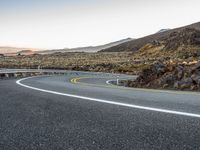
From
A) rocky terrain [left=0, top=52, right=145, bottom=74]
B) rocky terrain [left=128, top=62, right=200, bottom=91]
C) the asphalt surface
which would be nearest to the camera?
the asphalt surface

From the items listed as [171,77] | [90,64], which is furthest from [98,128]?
[90,64]

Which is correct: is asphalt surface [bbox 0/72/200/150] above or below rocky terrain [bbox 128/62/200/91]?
above

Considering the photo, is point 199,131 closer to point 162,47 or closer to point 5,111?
point 5,111

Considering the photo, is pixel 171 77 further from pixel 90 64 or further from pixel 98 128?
pixel 90 64

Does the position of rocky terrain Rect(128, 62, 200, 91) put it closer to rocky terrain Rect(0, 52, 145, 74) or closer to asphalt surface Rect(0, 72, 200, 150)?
asphalt surface Rect(0, 72, 200, 150)

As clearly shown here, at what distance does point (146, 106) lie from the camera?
671 cm

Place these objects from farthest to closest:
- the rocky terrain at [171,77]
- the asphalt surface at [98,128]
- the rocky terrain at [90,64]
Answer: the rocky terrain at [90,64] → the rocky terrain at [171,77] → the asphalt surface at [98,128]

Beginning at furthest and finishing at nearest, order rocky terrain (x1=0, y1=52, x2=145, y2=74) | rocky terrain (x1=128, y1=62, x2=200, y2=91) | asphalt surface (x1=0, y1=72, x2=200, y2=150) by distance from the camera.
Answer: rocky terrain (x1=0, y1=52, x2=145, y2=74)
rocky terrain (x1=128, y1=62, x2=200, y2=91)
asphalt surface (x1=0, y1=72, x2=200, y2=150)

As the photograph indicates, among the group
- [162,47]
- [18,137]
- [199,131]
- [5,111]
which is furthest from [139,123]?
[162,47]

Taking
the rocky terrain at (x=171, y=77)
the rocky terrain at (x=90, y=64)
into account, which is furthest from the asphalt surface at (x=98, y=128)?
the rocky terrain at (x=90, y=64)

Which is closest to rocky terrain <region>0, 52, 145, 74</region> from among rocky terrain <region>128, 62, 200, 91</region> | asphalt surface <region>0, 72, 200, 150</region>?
rocky terrain <region>128, 62, 200, 91</region>

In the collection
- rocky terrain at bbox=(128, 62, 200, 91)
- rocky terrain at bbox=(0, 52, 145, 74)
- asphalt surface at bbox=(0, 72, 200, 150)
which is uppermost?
asphalt surface at bbox=(0, 72, 200, 150)

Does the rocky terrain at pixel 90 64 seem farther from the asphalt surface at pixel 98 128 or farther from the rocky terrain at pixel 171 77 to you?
the asphalt surface at pixel 98 128

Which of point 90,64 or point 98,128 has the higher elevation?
point 98,128
